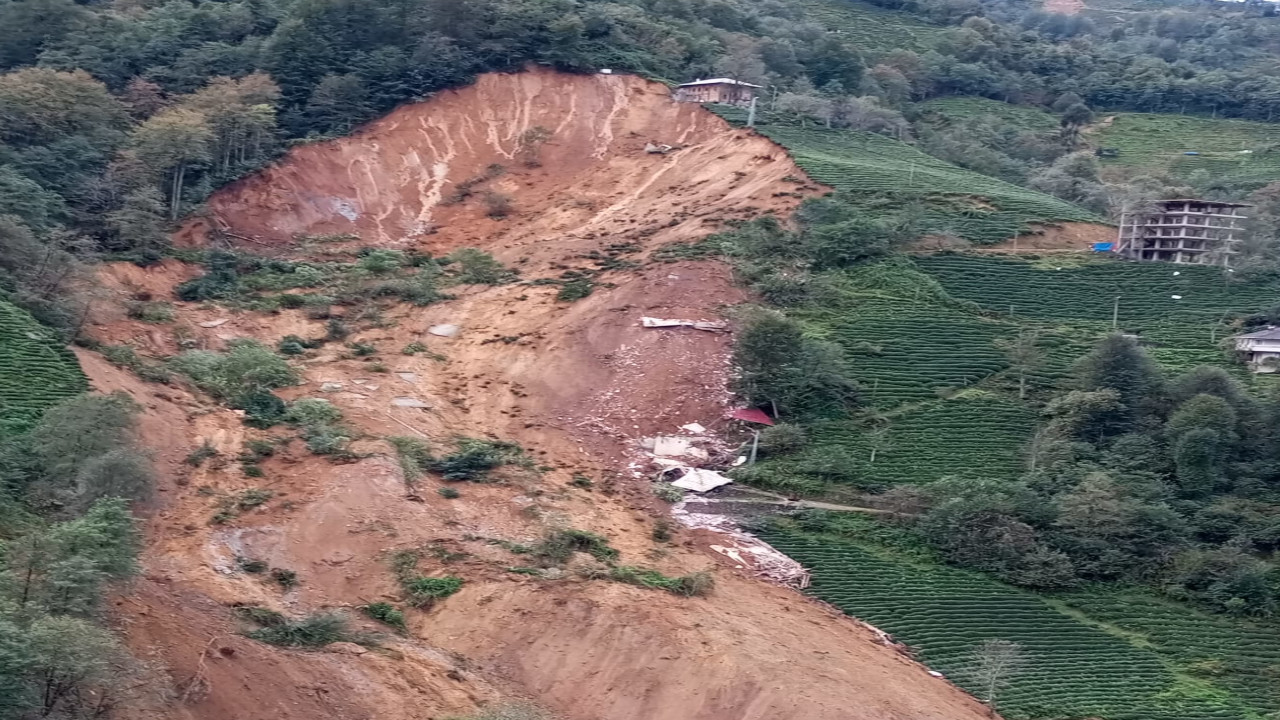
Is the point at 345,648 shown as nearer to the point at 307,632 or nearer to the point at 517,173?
the point at 307,632

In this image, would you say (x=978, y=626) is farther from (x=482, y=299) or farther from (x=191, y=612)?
(x=482, y=299)

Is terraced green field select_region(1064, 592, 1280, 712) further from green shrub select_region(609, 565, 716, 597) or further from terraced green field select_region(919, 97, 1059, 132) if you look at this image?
terraced green field select_region(919, 97, 1059, 132)

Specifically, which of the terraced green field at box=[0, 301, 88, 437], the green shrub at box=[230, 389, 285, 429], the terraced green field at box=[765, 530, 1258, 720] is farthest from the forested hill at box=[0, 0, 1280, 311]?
the terraced green field at box=[765, 530, 1258, 720]

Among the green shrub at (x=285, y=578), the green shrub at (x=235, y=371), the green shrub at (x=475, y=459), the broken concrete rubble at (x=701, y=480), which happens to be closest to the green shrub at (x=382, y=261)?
the green shrub at (x=235, y=371)

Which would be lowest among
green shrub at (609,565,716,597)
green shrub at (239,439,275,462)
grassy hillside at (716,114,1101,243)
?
green shrub at (609,565,716,597)

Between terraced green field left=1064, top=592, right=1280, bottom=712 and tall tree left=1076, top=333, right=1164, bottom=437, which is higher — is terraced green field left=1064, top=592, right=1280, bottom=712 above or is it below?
below

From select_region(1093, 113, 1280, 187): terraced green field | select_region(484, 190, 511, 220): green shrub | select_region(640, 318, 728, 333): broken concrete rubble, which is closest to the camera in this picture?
select_region(640, 318, 728, 333): broken concrete rubble

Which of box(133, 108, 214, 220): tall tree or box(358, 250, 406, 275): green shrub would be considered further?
box(133, 108, 214, 220): tall tree

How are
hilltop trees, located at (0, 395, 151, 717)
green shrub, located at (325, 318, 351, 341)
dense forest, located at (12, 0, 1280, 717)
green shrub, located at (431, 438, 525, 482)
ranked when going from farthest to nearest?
green shrub, located at (325, 318, 351, 341) < green shrub, located at (431, 438, 525, 482) < dense forest, located at (12, 0, 1280, 717) < hilltop trees, located at (0, 395, 151, 717)
